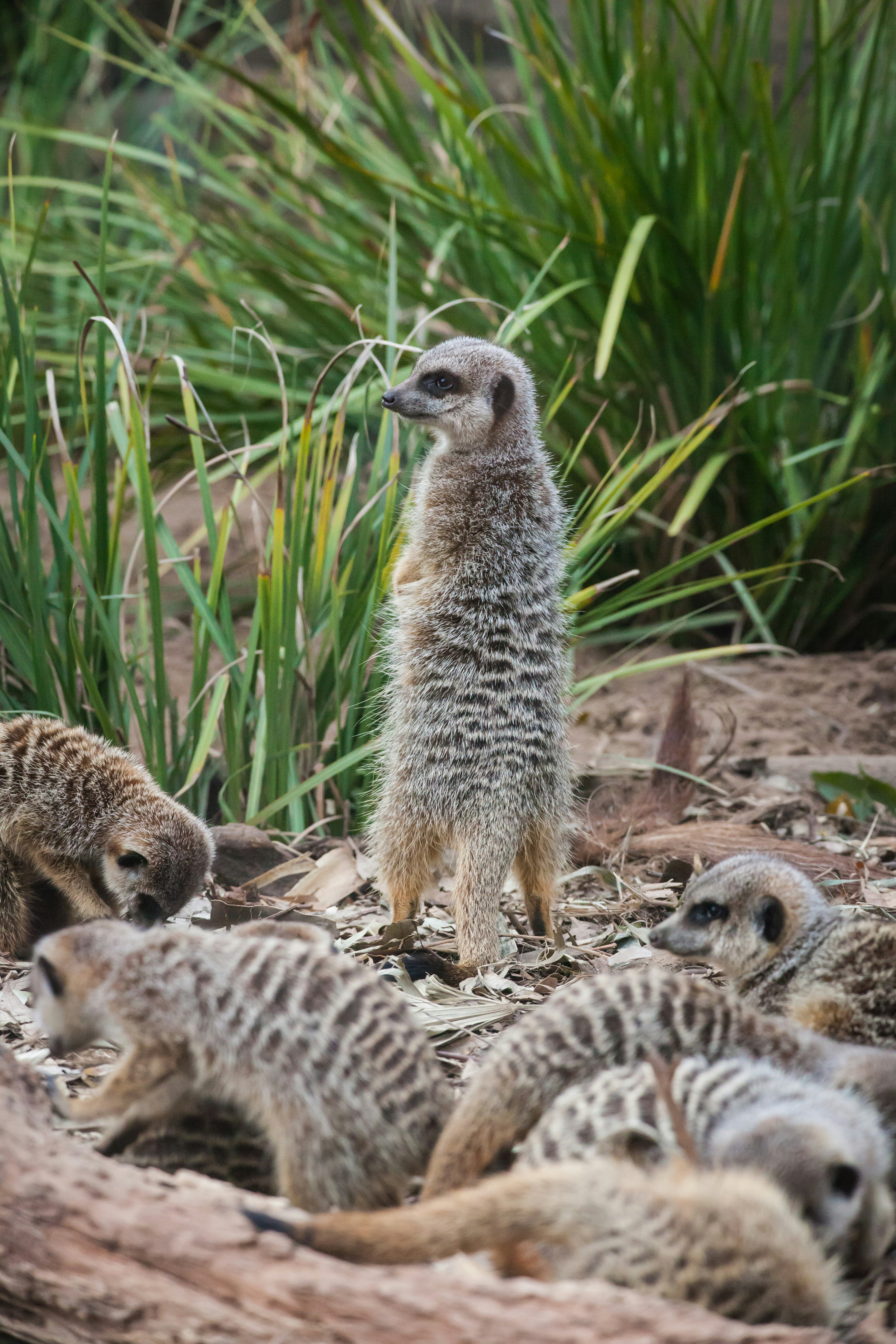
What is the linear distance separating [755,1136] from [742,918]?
2.68 feet

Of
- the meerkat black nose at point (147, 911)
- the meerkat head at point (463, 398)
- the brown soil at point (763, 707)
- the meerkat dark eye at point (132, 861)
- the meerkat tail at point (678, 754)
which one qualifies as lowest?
the brown soil at point (763, 707)

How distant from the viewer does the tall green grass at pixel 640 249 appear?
4.32 metres

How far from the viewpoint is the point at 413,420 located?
2.99 m

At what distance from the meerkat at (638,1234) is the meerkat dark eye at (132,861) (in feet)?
4.24

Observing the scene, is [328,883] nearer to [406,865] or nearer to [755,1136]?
[406,865]

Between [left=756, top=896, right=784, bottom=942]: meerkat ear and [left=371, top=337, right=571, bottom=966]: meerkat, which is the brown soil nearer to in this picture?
[left=371, top=337, right=571, bottom=966]: meerkat

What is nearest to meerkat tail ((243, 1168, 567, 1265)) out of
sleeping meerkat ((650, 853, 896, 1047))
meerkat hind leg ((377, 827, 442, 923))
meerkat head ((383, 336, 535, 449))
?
sleeping meerkat ((650, 853, 896, 1047))

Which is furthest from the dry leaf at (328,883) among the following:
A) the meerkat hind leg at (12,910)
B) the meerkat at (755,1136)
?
the meerkat at (755,1136)

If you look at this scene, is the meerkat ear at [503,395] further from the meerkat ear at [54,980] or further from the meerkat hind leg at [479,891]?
the meerkat ear at [54,980]

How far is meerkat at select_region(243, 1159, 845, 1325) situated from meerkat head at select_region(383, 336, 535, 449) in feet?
6.43

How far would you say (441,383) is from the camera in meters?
2.97

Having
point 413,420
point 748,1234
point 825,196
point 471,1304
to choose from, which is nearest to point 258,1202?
point 471,1304

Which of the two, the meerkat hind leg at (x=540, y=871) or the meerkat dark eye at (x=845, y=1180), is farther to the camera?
the meerkat hind leg at (x=540, y=871)

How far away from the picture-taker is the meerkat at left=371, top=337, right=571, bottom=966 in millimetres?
2664
